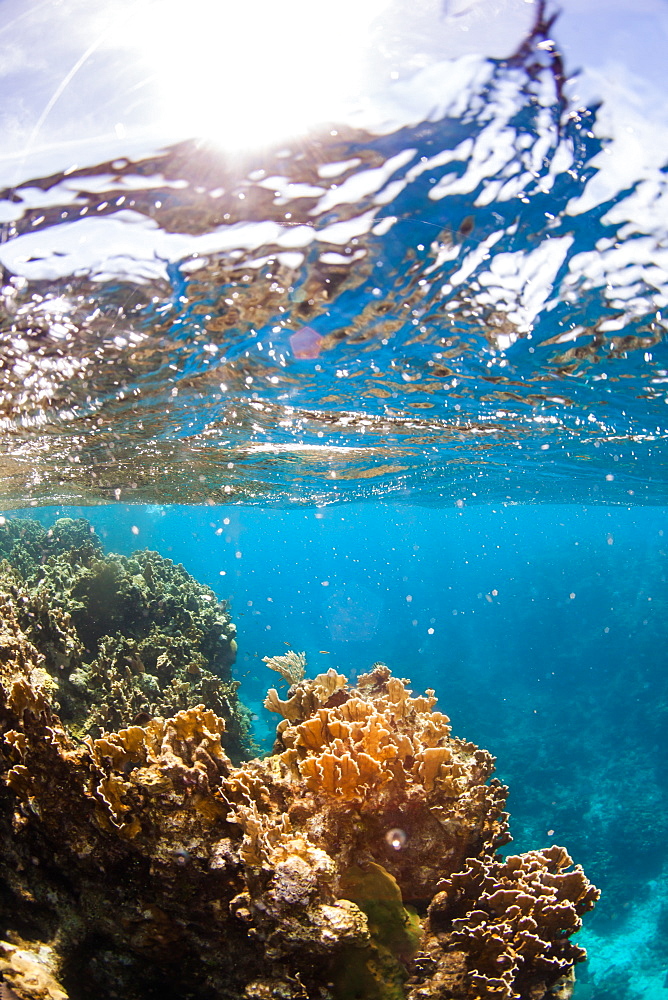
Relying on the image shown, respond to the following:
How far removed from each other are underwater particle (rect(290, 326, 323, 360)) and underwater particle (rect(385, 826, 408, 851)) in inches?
293

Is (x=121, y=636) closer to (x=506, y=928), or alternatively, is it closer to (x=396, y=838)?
(x=396, y=838)

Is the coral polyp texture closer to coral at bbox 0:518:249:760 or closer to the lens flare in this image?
coral at bbox 0:518:249:760

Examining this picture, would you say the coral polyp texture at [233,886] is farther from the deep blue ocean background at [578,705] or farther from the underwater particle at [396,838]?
the deep blue ocean background at [578,705]

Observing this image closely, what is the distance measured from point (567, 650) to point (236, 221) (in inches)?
1565

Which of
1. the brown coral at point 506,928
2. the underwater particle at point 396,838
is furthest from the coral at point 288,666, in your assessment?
the brown coral at point 506,928

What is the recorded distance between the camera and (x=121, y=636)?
12164 millimetres

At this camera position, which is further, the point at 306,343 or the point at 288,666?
the point at 288,666

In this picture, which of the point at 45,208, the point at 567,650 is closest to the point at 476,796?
the point at 45,208

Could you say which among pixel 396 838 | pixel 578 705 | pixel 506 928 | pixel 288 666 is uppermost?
pixel 578 705

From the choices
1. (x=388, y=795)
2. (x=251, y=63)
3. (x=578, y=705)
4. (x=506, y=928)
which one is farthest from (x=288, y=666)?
(x=578, y=705)

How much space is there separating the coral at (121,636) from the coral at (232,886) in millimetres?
3558

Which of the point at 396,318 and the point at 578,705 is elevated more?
the point at 578,705

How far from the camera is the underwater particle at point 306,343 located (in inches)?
350

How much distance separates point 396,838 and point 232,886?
2058mm
